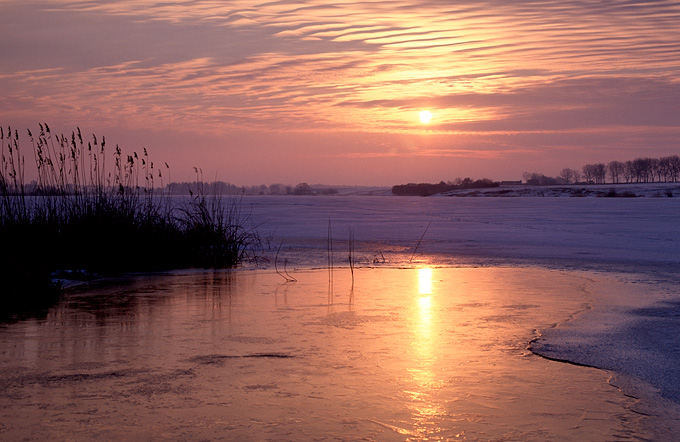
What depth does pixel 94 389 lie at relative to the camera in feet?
11.3

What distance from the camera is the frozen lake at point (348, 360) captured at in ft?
9.73

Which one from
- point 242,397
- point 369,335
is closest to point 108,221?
point 369,335

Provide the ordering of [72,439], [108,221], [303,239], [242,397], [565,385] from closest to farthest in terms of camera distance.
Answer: [72,439], [242,397], [565,385], [108,221], [303,239]

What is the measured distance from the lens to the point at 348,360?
408cm

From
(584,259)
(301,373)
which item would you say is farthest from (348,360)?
(584,259)

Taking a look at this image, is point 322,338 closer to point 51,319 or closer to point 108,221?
point 51,319

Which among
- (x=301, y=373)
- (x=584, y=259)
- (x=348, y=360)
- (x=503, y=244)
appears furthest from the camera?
(x=503, y=244)

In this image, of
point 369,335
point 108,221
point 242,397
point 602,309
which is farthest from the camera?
point 108,221

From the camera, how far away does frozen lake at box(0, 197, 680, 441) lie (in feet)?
9.73

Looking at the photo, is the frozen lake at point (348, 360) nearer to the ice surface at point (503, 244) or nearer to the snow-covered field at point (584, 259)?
the snow-covered field at point (584, 259)

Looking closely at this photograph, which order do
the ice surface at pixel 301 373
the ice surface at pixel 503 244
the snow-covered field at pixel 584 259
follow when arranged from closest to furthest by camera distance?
the ice surface at pixel 301 373 < the snow-covered field at pixel 584 259 < the ice surface at pixel 503 244

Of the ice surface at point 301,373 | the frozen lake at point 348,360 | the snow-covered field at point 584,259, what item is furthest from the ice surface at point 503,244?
the ice surface at point 301,373

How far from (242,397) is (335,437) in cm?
73

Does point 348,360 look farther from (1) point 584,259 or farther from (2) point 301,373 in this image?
(1) point 584,259
